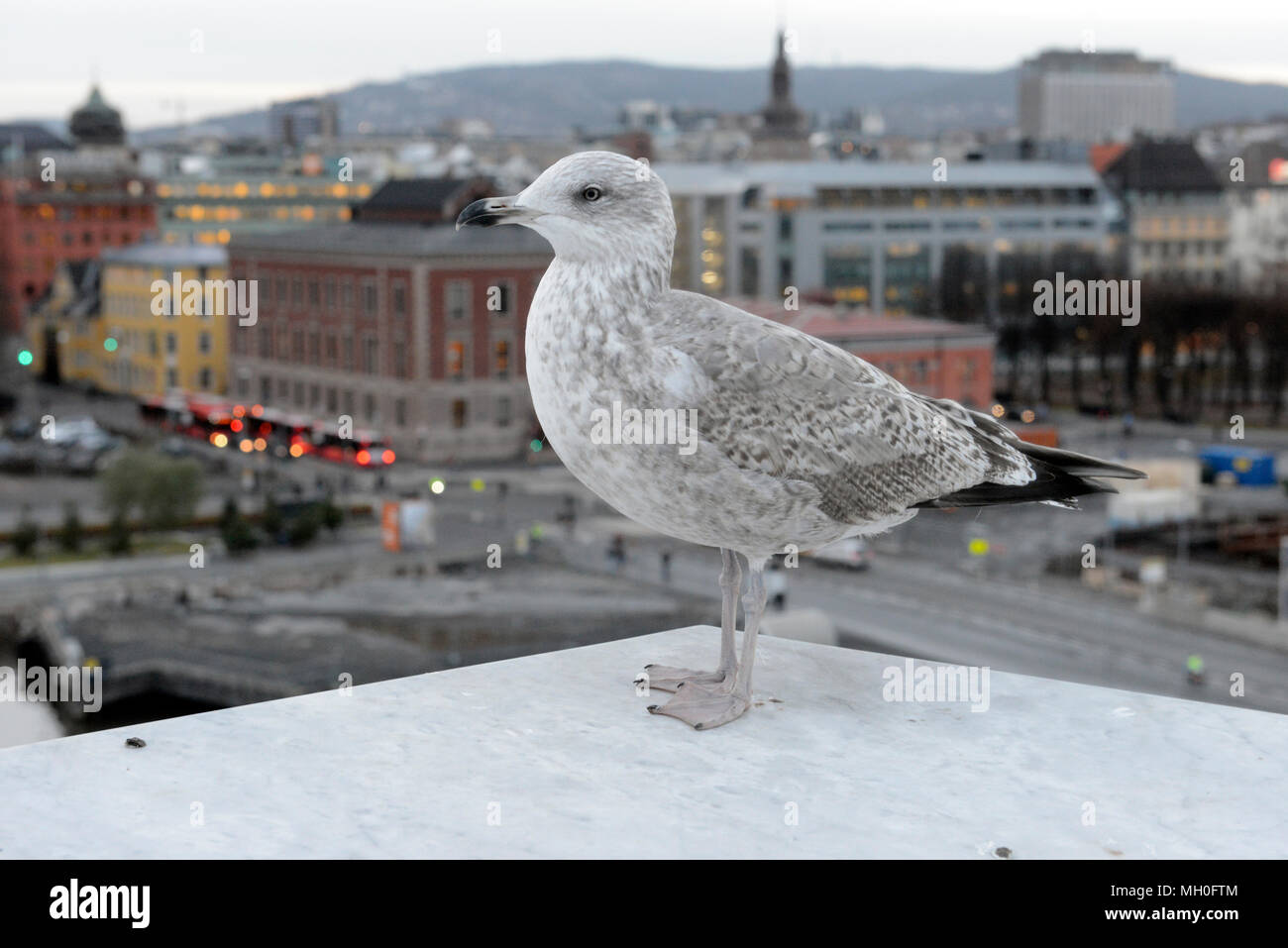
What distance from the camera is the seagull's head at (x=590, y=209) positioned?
7.77m

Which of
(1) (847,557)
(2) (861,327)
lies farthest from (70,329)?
(1) (847,557)

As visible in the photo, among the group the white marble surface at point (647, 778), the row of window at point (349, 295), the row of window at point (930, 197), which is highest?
the row of window at point (930, 197)

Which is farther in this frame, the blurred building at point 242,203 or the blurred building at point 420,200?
the blurred building at point 242,203

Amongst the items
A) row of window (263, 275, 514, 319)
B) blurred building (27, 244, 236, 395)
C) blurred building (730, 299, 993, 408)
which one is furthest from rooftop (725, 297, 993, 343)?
blurred building (27, 244, 236, 395)

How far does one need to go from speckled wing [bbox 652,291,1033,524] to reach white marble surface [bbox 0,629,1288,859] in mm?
1057

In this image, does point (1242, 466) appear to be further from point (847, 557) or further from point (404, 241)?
point (404, 241)

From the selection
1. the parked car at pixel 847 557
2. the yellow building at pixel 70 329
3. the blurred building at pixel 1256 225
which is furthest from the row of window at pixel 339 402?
the blurred building at pixel 1256 225

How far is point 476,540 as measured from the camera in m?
69.6

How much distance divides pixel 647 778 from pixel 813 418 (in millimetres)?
1832

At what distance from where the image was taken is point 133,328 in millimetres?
105812

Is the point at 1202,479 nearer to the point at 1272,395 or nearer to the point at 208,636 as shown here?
the point at 1272,395

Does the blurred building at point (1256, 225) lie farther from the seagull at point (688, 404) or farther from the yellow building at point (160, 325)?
the seagull at point (688, 404)

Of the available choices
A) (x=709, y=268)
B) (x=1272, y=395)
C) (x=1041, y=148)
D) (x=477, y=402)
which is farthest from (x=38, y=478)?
(x=1041, y=148)

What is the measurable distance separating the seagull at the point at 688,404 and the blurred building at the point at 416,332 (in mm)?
71700
